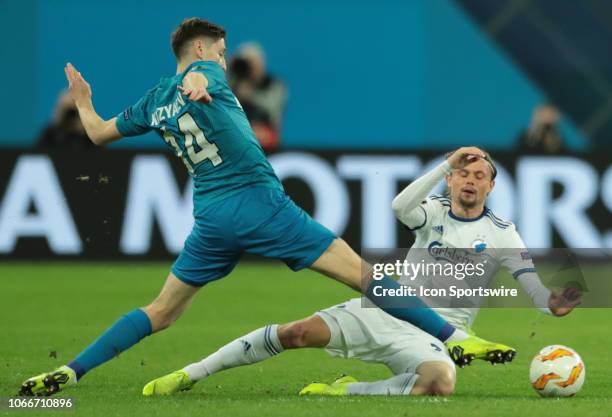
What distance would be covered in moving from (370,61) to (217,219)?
40.0 ft

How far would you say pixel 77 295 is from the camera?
13.2m

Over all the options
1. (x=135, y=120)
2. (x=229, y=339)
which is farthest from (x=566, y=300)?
(x=229, y=339)

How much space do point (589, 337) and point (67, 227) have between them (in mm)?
6616

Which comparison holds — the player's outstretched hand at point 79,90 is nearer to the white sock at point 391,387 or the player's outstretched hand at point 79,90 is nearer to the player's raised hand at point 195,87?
the player's raised hand at point 195,87

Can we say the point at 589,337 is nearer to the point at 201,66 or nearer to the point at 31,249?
the point at 201,66

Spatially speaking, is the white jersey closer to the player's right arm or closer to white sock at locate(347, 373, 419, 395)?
the player's right arm

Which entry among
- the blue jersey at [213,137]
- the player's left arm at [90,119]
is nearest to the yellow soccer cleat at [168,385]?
the blue jersey at [213,137]

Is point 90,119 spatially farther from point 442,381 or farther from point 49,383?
point 442,381

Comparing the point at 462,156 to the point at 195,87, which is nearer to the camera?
the point at 195,87

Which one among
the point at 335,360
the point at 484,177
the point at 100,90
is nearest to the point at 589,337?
the point at 335,360

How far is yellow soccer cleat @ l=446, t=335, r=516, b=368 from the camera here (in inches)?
271

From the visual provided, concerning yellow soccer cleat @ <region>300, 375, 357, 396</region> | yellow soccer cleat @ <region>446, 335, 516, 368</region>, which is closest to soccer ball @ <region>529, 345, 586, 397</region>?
yellow soccer cleat @ <region>446, 335, 516, 368</region>

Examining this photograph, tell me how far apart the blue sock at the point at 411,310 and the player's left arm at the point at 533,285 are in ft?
1.58

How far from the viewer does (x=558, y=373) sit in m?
7.38
